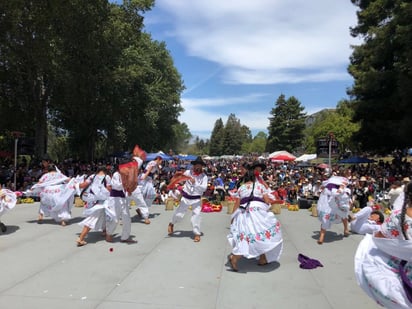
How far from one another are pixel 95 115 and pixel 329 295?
25875mm

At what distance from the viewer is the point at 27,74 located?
21781 mm

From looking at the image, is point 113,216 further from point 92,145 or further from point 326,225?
point 92,145

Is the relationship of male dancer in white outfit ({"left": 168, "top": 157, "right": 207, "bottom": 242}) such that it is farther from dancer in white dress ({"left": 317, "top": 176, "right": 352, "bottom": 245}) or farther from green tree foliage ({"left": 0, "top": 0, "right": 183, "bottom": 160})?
green tree foliage ({"left": 0, "top": 0, "right": 183, "bottom": 160})

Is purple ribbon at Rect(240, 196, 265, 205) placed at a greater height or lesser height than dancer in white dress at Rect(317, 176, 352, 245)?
greater

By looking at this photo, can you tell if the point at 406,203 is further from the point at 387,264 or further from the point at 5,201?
the point at 5,201

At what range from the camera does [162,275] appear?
5430 millimetres

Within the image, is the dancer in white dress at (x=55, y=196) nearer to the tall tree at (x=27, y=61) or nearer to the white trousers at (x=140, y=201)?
the white trousers at (x=140, y=201)

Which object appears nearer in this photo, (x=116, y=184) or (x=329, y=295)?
(x=329, y=295)

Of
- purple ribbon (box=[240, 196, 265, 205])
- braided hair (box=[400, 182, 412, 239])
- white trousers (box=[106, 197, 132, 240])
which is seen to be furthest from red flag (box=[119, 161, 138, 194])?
braided hair (box=[400, 182, 412, 239])

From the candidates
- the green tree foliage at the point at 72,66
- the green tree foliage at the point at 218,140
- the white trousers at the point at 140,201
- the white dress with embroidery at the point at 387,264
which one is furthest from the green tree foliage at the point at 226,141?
the white dress with embroidery at the point at 387,264

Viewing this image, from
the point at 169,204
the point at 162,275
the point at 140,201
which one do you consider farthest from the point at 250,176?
the point at 169,204

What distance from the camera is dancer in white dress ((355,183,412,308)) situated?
305cm

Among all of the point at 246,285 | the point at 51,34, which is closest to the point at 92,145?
the point at 51,34

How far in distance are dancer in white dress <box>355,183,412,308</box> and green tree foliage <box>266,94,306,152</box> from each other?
75077mm
